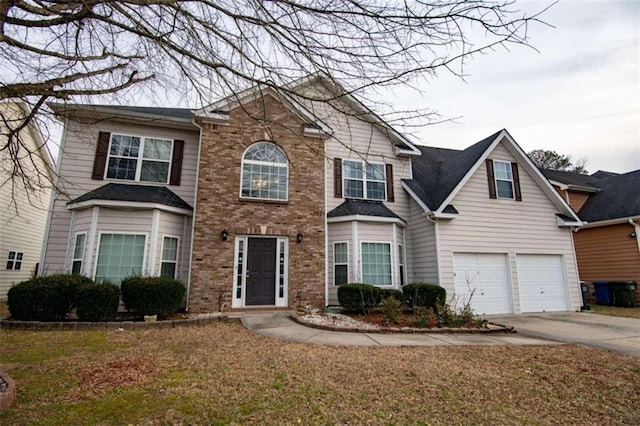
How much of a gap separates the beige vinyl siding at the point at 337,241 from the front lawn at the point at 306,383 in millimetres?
5137

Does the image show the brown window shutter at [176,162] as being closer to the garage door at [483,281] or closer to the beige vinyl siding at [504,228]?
the beige vinyl siding at [504,228]

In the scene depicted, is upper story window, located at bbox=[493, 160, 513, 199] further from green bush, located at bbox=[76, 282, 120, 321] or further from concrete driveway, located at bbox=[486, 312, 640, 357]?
green bush, located at bbox=[76, 282, 120, 321]

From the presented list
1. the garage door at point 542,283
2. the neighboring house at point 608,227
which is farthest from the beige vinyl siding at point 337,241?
the neighboring house at point 608,227

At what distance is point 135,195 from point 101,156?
2134 millimetres

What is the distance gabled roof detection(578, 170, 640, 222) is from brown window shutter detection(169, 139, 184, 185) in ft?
60.8

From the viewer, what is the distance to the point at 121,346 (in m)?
5.71

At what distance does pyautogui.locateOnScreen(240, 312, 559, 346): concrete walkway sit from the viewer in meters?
6.29

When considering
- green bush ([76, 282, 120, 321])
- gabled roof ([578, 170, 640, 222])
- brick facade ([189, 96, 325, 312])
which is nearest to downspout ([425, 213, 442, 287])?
brick facade ([189, 96, 325, 312])

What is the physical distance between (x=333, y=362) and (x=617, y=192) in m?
18.8

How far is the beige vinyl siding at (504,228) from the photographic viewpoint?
10969mm

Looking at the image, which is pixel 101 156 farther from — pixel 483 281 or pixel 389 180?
pixel 483 281

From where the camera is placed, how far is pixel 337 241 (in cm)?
1125

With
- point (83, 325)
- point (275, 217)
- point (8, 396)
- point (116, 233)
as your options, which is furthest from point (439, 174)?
point (8, 396)

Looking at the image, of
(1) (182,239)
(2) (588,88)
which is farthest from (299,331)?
(2) (588,88)
